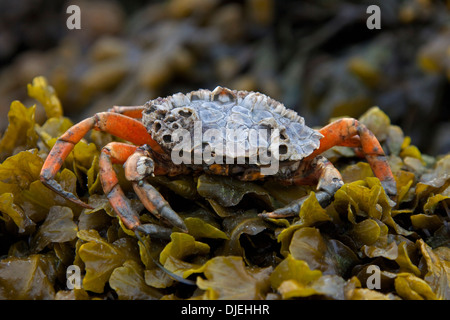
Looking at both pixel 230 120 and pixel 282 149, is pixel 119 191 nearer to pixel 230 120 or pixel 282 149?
pixel 230 120

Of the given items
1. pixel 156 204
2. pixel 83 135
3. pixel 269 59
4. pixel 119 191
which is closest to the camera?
pixel 156 204

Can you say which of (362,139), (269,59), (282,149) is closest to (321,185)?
(282,149)

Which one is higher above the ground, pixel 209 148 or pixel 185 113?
pixel 185 113

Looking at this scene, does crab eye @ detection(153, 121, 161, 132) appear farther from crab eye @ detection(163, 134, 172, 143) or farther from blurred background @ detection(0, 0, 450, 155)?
blurred background @ detection(0, 0, 450, 155)

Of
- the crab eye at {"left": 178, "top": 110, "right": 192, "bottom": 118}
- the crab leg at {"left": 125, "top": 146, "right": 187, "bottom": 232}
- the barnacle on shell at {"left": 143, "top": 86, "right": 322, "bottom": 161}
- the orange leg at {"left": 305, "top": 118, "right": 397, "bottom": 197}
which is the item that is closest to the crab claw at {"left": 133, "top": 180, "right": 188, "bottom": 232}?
the crab leg at {"left": 125, "top": 146, "right": 187, "bottom": 232}

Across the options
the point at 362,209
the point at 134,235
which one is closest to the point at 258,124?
the point at 362,209

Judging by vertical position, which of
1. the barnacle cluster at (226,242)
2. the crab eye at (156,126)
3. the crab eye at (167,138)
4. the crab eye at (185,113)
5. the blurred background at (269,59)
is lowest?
the barnacle cluster at (226,242)

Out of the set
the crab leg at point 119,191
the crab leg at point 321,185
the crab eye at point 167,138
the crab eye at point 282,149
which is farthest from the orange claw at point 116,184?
the crab eye at point 282,149

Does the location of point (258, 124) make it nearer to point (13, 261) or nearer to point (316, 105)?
point (13, 261)

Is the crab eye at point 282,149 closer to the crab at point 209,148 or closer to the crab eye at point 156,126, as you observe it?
the crab at point 209,148
